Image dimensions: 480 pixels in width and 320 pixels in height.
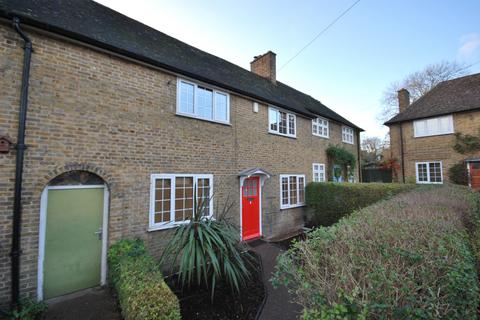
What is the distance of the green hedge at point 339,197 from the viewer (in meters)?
9.31

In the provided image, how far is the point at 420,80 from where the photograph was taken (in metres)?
25.2

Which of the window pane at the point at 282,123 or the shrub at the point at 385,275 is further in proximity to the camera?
the window pane at the point at 282,123

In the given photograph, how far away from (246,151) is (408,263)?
6.56 metres

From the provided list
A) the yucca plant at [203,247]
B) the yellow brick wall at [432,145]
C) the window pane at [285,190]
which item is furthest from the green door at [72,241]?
the yellow brick wall at [432,145]

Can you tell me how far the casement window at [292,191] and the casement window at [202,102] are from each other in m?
4.26

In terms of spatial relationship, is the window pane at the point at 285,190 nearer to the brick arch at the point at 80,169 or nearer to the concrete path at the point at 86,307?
the brick arch at the point at 80,169

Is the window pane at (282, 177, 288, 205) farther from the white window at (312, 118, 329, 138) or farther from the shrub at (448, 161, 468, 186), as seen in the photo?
the shrub at (448, 161, 468, 186)

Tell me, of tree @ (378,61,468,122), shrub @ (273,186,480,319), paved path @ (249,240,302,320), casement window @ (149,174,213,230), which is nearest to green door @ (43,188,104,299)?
casement window @ (149,174,213,230)

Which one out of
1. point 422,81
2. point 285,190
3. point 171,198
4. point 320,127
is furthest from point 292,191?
point 422,81

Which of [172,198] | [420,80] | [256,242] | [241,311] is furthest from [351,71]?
[420,80]

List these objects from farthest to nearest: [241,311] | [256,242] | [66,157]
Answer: [256,242] < [66,157] < [241,311]

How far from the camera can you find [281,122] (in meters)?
10.3

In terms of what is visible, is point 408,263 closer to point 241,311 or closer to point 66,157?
point 241,311

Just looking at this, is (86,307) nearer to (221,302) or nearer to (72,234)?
(72,234)
